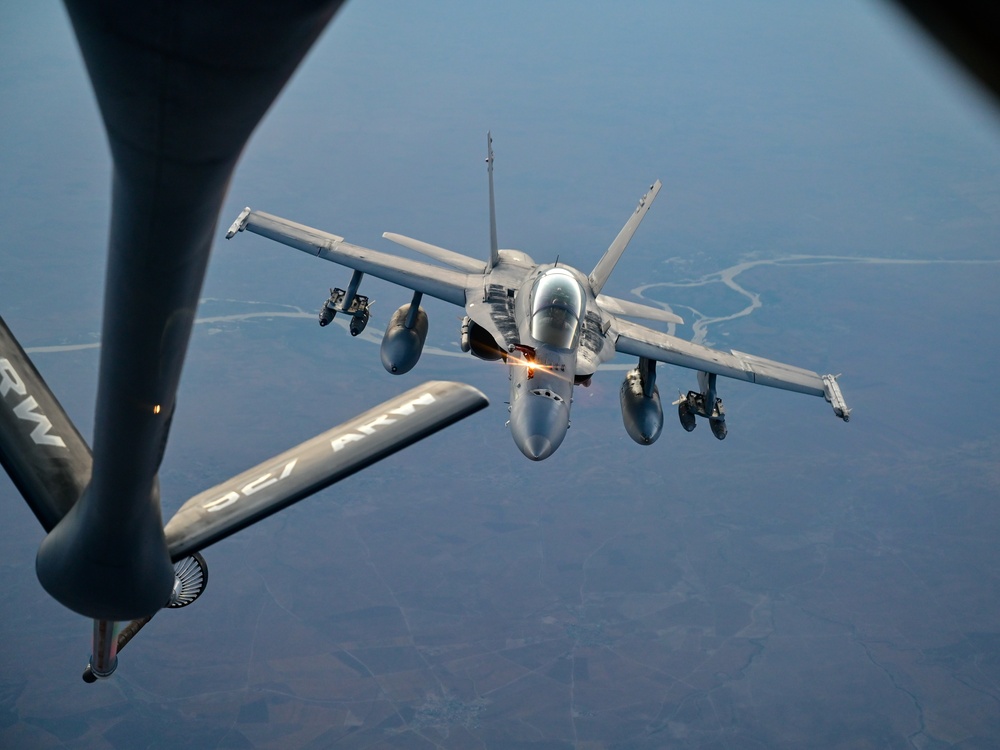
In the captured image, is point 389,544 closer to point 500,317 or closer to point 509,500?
point 509,500

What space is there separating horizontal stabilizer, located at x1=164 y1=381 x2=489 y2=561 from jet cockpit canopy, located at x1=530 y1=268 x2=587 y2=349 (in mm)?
22512

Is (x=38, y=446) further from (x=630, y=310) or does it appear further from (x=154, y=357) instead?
(x=630, y=310)

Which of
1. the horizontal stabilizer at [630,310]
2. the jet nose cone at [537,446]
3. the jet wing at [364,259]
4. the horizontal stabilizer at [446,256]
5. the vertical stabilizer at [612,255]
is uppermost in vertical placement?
the vertical stabilizer at [612,255]

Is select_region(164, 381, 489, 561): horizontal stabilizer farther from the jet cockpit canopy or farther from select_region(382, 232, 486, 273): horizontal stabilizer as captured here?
select_region(382, 232, 486, 273): horizontal stabilizer

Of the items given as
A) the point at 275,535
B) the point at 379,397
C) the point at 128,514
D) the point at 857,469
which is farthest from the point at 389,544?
the point at 128,514

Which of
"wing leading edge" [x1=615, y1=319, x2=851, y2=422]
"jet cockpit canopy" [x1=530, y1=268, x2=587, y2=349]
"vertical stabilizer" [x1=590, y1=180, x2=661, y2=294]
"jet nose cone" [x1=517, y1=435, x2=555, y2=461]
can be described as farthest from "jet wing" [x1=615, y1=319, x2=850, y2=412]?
"jet nose cone" [x1=517, y1=435, x2=555, y2=461]

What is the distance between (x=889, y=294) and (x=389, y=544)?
323 feet

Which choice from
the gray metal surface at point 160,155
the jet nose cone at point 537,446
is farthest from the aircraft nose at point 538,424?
the gray metal surface at point 160,155

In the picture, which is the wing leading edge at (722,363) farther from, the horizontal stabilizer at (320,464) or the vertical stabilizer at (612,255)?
the horizontal stabilizer at (320,464)

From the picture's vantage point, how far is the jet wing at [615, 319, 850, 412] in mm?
37625

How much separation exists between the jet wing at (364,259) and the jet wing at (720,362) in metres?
6.22

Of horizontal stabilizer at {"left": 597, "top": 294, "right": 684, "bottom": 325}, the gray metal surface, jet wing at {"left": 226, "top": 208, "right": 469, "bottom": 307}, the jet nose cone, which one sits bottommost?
the jet nose cone

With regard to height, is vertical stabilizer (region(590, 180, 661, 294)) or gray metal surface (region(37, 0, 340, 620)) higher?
gray metal surface (region(37, 0, 340, 620))

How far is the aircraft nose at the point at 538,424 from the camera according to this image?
30.2 m
